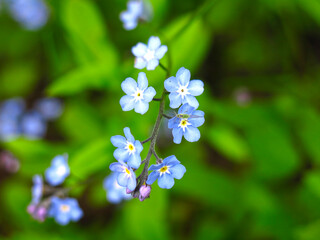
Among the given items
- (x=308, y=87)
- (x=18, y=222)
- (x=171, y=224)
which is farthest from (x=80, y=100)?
(x=308, y=87)

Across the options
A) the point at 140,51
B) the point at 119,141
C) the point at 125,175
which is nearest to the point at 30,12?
the point at 140,51

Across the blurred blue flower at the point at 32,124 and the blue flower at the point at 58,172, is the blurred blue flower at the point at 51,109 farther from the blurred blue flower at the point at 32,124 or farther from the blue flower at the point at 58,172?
the blue flower at the point at 58,172

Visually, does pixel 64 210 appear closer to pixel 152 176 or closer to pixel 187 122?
pixel 152 176

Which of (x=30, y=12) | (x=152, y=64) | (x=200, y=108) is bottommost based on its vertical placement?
(x=152, y=64)

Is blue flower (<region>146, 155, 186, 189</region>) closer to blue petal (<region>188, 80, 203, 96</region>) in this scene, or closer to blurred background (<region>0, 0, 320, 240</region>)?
blue petal (<region>188, 80, 203, 96</region>)

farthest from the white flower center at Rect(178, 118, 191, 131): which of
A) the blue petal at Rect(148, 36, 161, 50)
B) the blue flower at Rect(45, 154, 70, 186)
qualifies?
the blue flower at Rect(45, 154, 70, 186)
